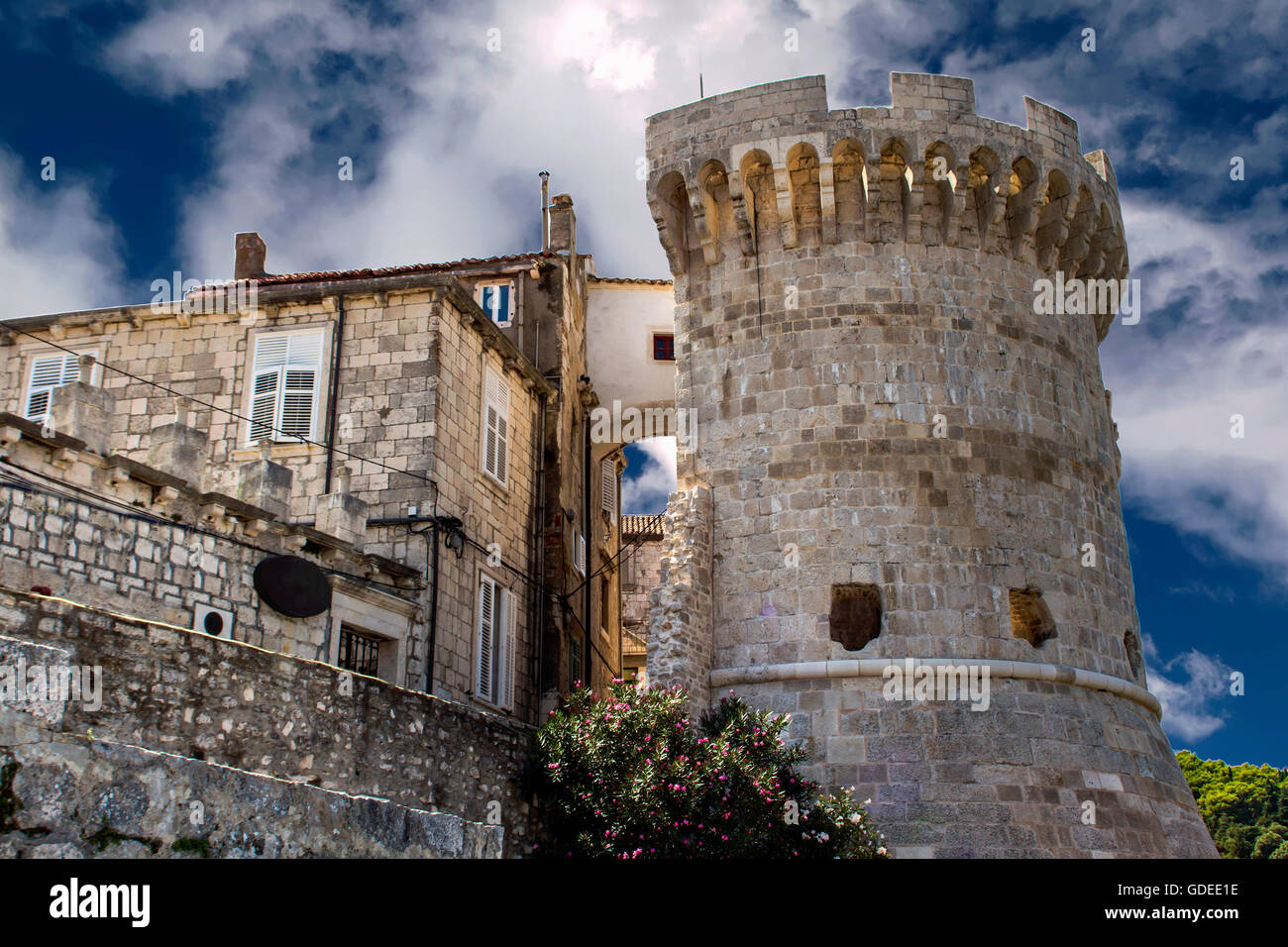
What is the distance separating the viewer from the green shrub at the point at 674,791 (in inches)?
457

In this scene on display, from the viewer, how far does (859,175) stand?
16.5 metres

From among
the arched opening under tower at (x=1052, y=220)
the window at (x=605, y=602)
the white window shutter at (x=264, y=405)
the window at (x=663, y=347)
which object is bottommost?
the window at (x=605, y=602)

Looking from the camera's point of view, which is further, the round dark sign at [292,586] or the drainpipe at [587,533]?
the drainpipe at [587,533]

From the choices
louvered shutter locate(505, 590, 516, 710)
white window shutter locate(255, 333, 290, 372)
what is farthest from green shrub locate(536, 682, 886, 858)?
white window shutter locate(255, 333, 290, 372)

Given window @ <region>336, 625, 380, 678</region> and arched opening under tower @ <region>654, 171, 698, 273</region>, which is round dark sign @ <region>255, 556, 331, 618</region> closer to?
window @ <region>336, 625, 380, 678</region>

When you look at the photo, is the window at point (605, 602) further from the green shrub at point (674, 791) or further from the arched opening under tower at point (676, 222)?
the green shrub at point (674, 791)

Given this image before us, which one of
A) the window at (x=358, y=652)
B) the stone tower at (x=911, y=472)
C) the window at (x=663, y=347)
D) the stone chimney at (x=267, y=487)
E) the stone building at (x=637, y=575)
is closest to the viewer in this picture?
the stone chimney at (x=267, y=487)

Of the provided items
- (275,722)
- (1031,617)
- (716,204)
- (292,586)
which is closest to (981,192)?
(716,204)

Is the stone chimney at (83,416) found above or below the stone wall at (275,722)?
above

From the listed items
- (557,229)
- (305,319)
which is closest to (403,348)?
(305,319)

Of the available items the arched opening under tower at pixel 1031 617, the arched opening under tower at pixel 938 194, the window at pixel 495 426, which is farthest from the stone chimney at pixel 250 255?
the arched opening under tower at pixel 1031 617

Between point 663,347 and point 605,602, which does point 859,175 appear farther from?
point 605,602
